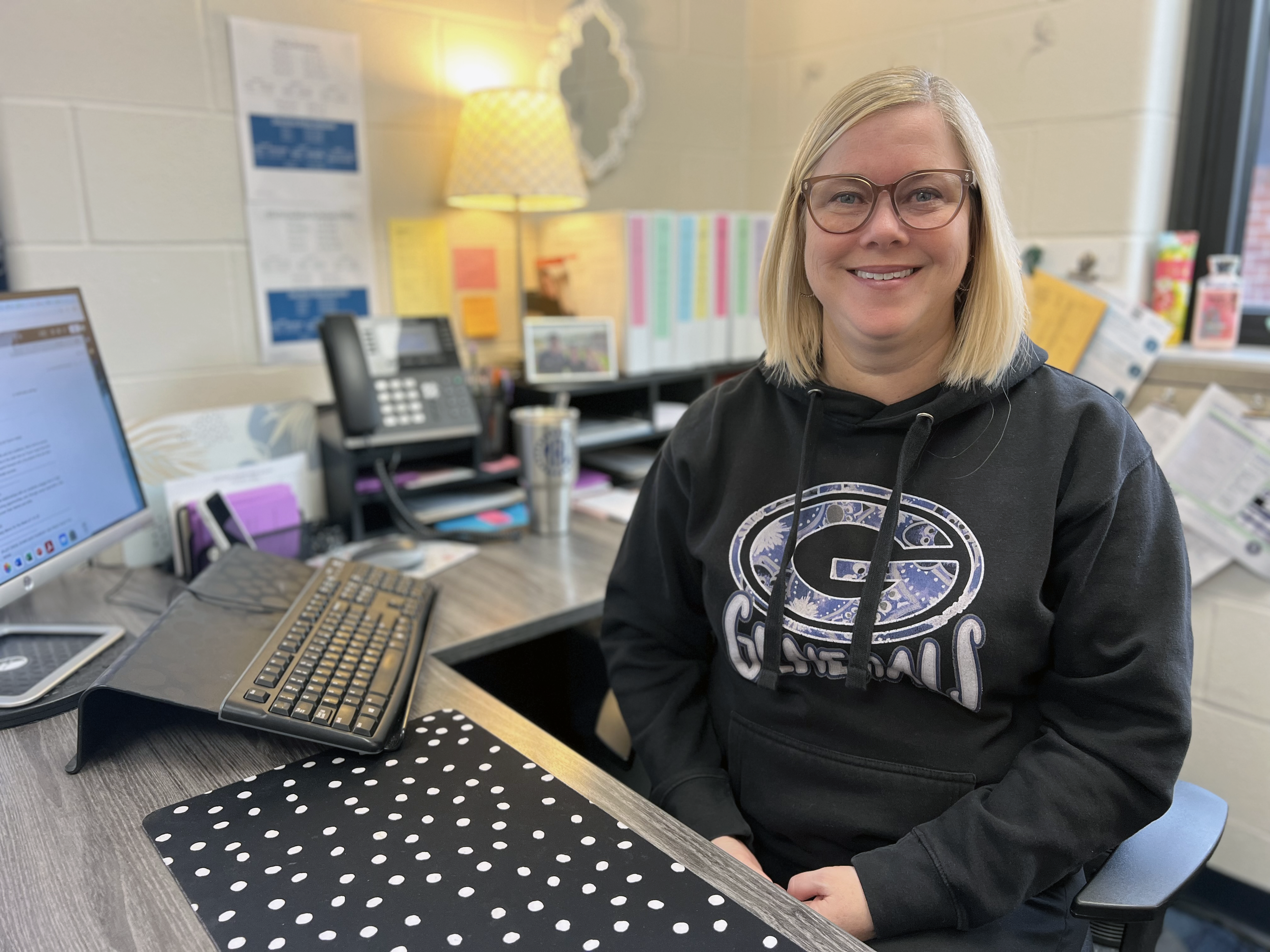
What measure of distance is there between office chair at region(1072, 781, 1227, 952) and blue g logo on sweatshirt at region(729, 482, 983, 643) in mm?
275

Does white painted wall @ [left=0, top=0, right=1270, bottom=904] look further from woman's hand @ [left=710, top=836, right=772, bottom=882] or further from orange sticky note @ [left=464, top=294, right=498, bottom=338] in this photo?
woman's hand @ [left=710, top=836, right=772, bottom=882]

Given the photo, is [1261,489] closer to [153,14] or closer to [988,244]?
[988,244]

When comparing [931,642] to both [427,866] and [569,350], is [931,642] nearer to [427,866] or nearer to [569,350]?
[427,866]

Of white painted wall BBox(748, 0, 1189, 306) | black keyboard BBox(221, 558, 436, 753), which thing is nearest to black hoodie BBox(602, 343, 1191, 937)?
black keyboard BBox(221, 558, 436, 753)

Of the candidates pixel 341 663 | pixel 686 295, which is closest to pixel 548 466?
pixel 686 295

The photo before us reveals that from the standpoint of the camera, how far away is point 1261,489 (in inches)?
60.6

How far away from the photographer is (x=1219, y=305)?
66.7 inches

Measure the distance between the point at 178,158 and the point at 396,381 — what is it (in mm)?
520

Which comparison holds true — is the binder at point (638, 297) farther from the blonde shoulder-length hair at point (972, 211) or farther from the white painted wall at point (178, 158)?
the blonde shoulder-length hair at point (972, 211)

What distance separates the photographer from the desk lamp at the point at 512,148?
1.70 metres

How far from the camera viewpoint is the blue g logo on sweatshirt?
912 millimetres

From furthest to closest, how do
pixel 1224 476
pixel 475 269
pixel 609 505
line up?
pixel 475 269 → pixel 609 505 → pixel 1224 476

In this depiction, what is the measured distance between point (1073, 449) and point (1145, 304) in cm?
108

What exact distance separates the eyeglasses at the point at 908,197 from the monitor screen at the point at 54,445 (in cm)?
94
